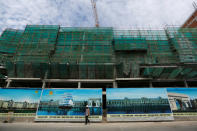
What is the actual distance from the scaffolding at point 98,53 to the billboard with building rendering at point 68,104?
5859 mm

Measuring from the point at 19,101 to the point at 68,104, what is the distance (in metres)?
6.55

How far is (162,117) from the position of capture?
12.1 meters

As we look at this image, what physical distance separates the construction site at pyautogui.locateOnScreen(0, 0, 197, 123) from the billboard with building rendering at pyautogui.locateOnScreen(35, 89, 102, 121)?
5.53 meters

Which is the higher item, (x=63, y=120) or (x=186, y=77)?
(x=186, y=77)

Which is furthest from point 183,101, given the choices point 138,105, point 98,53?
point 98,53

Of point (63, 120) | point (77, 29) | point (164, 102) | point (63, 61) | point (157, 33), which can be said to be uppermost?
point (77, 29)

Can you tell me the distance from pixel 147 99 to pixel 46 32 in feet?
74.4

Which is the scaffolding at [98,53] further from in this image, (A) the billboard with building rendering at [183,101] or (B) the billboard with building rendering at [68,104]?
(B) the billboard with building rendering at [68,104]

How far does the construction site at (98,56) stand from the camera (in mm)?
18797

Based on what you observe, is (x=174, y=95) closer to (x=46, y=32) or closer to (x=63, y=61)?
(x=63, y=61)

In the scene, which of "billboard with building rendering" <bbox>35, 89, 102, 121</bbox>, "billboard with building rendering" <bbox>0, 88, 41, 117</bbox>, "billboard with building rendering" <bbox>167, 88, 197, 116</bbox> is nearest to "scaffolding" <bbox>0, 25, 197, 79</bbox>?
"billboard with building rendering" <bbox>167, 88, 197, 116</bbox>

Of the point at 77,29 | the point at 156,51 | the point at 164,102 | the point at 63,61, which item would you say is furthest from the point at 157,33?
the point at 63,61

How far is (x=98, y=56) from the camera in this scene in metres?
20.3

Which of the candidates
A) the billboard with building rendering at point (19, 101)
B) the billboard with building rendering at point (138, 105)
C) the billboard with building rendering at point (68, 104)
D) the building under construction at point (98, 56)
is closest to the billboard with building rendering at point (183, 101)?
the billboard with building rendering at point (138, 105)
